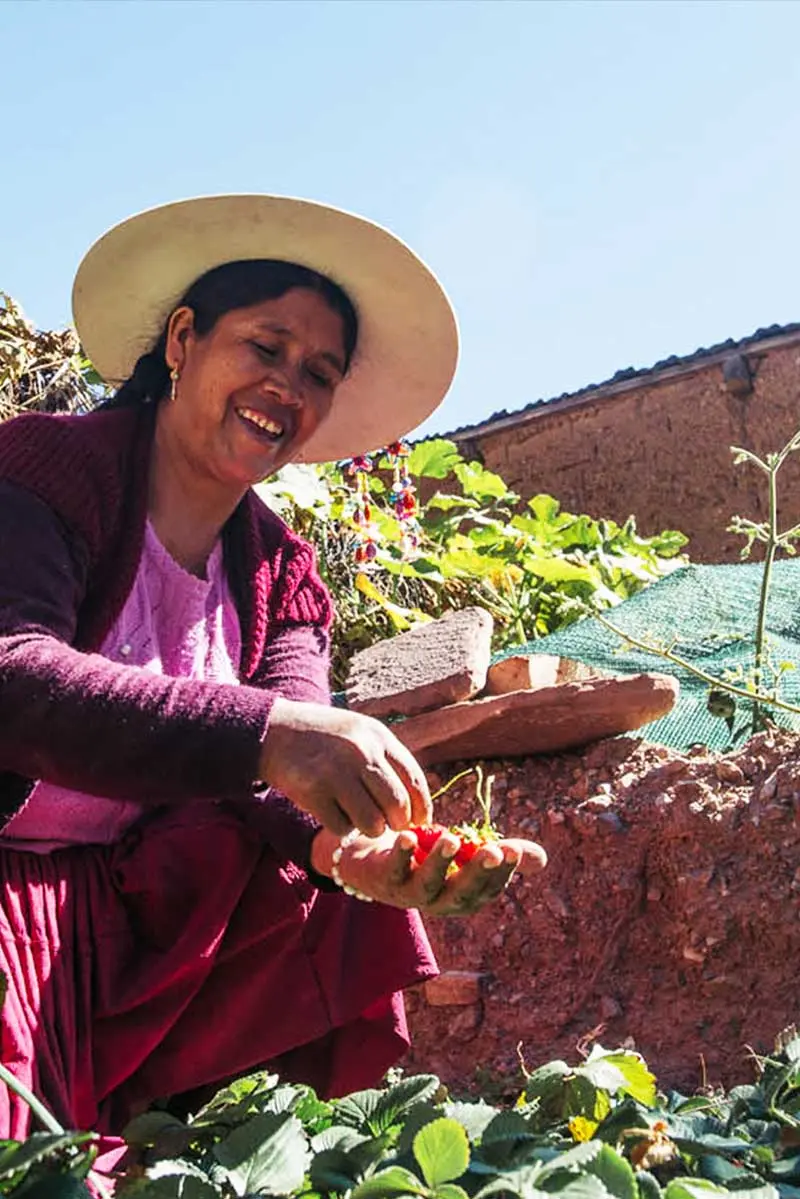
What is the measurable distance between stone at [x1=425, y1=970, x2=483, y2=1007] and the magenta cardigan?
1.14m

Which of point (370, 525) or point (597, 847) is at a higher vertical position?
point (370, 525)

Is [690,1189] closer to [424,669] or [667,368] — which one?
[424,669]

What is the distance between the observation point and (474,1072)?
9.42ft

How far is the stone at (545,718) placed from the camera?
3.22 meters

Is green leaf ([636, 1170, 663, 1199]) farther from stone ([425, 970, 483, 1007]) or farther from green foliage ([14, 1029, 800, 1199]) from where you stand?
stone ([425, 970, 483, 1007])

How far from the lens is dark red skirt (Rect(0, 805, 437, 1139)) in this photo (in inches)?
68.7

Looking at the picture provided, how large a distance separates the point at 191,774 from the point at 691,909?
1726 millimetres

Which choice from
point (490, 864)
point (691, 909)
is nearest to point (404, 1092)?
point (490, 864)

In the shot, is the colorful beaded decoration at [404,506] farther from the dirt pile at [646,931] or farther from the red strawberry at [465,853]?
the red strawberry at [465,853]

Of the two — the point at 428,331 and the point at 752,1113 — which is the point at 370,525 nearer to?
the point at 428,331

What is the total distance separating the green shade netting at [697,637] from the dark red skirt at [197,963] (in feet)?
4.91

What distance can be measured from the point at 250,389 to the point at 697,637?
220cm

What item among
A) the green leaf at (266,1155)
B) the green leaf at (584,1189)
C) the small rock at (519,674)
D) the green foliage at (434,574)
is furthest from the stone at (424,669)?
the green leaf at (584,1189)

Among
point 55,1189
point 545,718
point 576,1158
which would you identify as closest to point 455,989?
point 545,718
